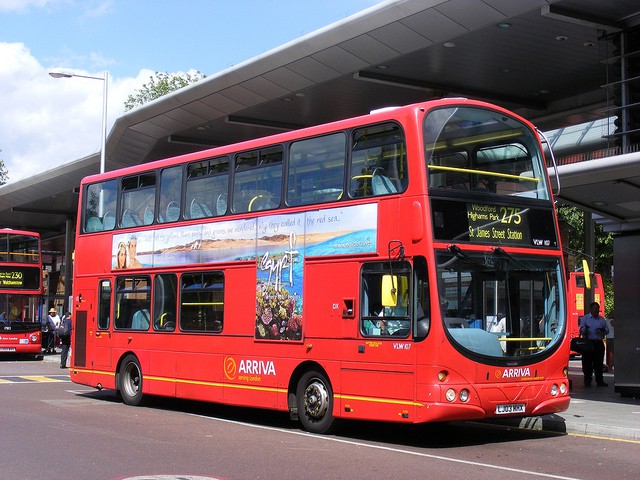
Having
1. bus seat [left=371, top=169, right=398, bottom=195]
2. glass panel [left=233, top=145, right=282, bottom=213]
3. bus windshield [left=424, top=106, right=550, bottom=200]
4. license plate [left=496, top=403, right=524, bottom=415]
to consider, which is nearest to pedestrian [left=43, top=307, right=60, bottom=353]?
glass panel [left=233, top=145, right=282, bottom=213]

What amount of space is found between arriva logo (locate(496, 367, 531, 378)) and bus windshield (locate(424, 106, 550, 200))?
7.54ft

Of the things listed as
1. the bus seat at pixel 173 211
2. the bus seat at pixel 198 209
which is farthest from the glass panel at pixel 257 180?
the bus seat at pixel 173 211

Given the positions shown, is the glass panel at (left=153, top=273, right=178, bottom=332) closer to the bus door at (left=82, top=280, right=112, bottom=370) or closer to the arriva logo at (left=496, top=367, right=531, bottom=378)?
the bus door at (left=82, top=280, right=112, bottom=370)

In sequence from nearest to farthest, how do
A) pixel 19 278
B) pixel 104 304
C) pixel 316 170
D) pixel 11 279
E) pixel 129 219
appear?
pixel 316 170 → pixel 129 219 → pixel 104 304 → pixel 11 279 → pixel 19 278

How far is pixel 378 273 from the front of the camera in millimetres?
11914

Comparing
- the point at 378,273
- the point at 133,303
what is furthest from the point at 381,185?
the point at 133,303

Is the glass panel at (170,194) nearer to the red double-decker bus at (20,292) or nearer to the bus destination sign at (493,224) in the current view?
the bus destination sign at (493,224)

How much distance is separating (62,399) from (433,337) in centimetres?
924

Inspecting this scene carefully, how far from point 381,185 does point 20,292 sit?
2443cm

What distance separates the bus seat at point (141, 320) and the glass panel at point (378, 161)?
578 centimetres

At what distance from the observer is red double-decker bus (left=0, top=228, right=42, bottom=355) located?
32844 mm

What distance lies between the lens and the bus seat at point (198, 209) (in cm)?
1525

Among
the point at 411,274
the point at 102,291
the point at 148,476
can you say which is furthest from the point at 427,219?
the point at 102,291

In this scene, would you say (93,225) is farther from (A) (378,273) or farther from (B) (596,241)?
(B) (596,241)
